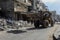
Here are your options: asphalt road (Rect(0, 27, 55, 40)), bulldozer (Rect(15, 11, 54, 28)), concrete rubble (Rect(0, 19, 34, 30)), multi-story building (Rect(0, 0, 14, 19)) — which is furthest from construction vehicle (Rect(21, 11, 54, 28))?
multi-story building (Rect(0, 0, 14, 19))

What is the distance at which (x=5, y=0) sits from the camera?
6109 centimetres

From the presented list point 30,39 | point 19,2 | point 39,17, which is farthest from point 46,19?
point 19,2

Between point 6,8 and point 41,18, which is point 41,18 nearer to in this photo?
point 41,18

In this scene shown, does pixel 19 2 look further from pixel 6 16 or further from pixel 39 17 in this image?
pixel 39 17

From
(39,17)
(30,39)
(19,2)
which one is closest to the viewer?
(30,39)

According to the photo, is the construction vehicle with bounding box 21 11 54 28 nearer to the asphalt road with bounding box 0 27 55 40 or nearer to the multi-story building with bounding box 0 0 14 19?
the asphalt road with bounding box 0 27 55 40

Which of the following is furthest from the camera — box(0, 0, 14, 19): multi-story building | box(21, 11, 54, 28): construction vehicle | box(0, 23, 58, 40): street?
box(0, 0, 14, 19): multi-story building

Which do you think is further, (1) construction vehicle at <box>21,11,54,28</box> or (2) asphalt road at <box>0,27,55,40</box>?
(1) construction vehicle at <box>21,11,54,28</box>

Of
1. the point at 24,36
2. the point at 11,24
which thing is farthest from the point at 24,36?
the point at 11,24

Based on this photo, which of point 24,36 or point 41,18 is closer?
point 24,36

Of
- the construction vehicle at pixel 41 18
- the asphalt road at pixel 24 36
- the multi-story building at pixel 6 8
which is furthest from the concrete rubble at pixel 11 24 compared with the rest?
the multi-story building at pixel 6 8

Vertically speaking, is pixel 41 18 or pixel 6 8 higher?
pixel 41 18

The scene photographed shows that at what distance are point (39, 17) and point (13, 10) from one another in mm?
19862

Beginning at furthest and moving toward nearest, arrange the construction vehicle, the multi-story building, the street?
the multi-story building → the construction vehicle → the street
